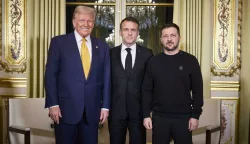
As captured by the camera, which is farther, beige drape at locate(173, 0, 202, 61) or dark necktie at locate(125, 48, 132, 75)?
beige drape at locate(173, 0, 202, 61)

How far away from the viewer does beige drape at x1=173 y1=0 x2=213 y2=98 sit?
359cm

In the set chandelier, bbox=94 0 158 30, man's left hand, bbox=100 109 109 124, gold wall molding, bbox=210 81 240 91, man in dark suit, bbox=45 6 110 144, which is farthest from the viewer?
chandelier, bbox=94 0 158 30

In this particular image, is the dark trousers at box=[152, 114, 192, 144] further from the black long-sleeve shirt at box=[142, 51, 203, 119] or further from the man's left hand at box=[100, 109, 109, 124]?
the man's left hand at box=[100, 109, 109, 124]

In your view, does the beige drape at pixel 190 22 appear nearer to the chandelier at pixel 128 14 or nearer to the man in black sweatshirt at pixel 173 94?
the chandelier at pixel 128 14

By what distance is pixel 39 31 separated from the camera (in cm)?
358

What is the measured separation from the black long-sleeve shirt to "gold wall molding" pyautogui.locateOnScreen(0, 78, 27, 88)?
6.52ft

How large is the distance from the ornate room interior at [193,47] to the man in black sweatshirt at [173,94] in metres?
1.60

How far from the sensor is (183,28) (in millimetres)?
3592

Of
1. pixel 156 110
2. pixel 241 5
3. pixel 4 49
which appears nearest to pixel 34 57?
pixel 4 49

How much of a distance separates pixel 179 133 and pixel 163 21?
6.97ft

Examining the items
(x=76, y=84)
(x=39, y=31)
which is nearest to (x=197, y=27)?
(x=39, y=31)

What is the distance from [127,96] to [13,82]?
1.96 metres

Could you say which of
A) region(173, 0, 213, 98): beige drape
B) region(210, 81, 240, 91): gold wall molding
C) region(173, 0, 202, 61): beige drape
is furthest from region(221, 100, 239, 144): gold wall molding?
region(173, 0, 202, 61): beige drape

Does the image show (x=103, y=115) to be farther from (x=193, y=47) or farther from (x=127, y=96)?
(x=193, y=47)
